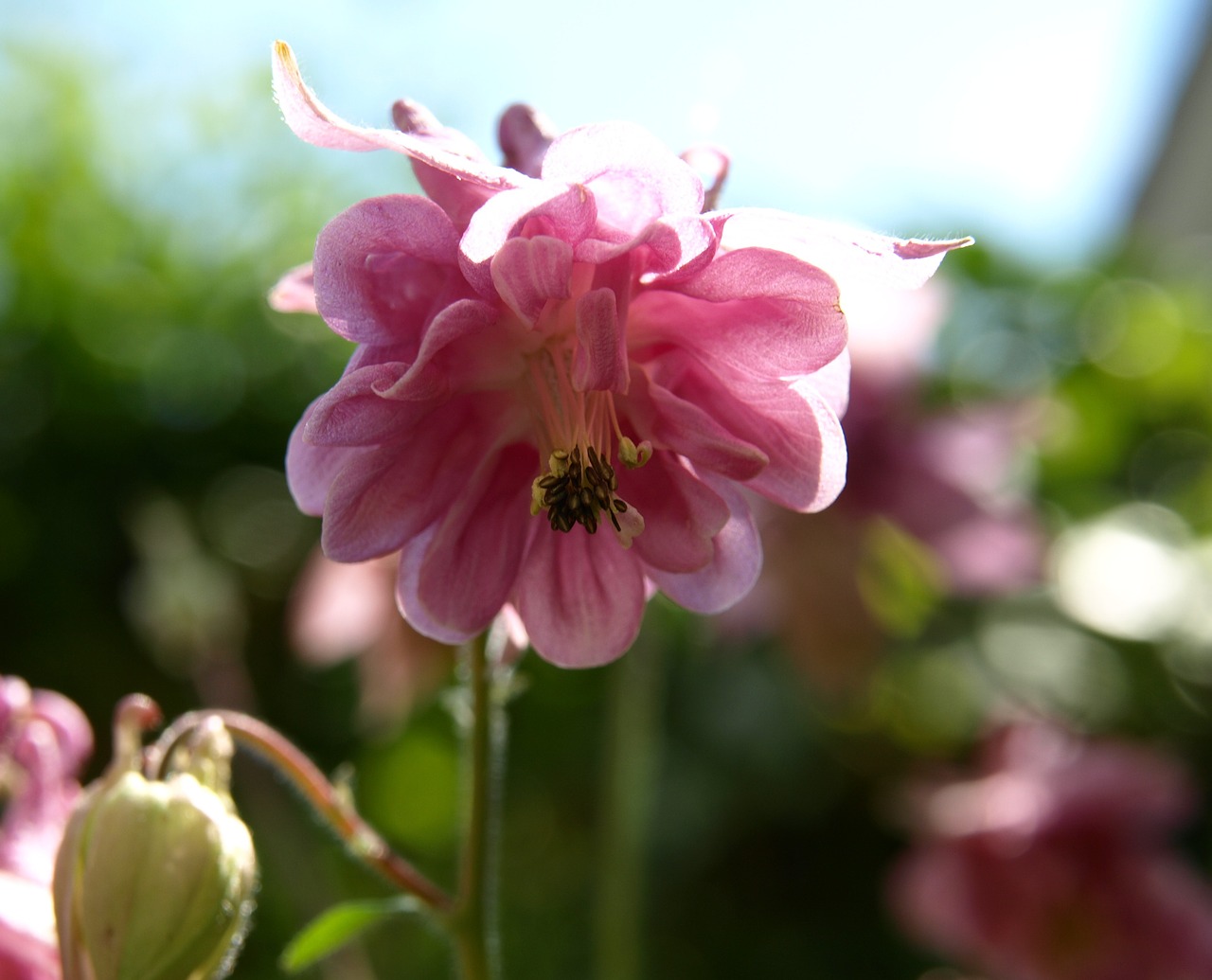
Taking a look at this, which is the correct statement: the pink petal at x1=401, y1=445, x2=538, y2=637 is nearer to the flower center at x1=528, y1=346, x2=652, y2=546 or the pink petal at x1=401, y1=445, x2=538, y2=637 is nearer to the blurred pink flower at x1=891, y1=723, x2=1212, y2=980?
the flower center at x1=528, y1=346, x2=652, y2=546

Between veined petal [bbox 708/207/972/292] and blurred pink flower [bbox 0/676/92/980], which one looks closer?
veined petal [bbox 708/207/972/292]

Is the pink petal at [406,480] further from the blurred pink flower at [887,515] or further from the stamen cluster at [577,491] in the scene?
the blurred pink flower at [887,515]

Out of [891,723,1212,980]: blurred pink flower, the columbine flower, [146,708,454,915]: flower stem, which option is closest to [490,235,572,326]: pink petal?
the columbine flower

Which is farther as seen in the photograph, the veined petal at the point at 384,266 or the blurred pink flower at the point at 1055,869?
the blurred pink flower at the point at 1055,869

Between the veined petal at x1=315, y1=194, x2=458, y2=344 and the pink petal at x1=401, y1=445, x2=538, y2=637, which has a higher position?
the veined petal at x1=315, y1=194, x2=458, y2=344

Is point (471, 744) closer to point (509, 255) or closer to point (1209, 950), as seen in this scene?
point (509, 255)

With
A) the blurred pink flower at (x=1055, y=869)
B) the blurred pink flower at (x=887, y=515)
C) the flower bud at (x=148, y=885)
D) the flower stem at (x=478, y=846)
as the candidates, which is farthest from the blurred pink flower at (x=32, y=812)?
the blurred pink flower at (x=1055, y=869)

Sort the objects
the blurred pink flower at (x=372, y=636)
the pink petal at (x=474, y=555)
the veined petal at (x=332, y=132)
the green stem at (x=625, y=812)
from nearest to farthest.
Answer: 1. the veined petal at (x=332, y=132)
2. the pink petal at (x=474, y=555)
3. the green stem at (x=625, y=812)
4. the blurred pink flower at (x=372, y=636)
